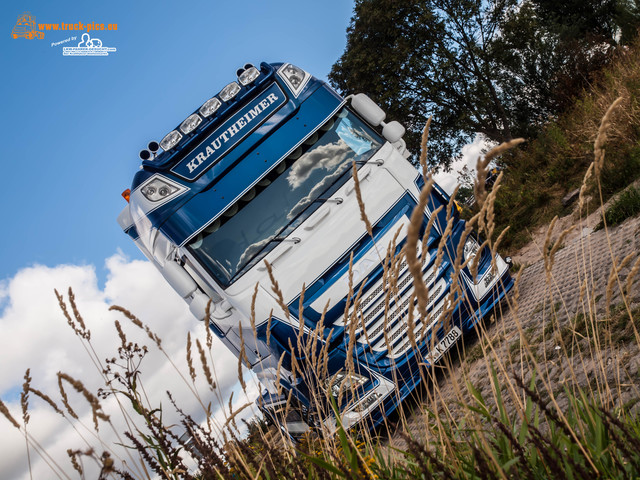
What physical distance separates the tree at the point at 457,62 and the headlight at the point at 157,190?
1371 cm

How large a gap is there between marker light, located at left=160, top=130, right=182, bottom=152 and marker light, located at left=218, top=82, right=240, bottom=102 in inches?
25.2

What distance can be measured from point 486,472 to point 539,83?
21403 millimetres

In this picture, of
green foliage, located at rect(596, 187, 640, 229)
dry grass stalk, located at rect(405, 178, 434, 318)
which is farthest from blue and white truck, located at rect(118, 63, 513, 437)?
dry grass stalk, located at rect(405, 178, 434, 318)

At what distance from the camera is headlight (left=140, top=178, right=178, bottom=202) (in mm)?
4902

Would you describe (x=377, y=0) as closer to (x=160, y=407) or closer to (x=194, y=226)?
(x=194, y=226)

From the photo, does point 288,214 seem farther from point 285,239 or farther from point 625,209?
point 625,209

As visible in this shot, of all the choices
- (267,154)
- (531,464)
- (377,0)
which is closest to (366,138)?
(267,154)

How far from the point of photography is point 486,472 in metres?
1.16

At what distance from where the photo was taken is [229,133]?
199 inches

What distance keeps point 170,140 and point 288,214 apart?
5.00 ft

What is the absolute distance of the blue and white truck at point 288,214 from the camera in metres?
4.45

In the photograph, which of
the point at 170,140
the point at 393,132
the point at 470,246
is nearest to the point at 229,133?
the point at 170,140

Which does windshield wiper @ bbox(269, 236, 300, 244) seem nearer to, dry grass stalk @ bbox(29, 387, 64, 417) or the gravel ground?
the gravel ground

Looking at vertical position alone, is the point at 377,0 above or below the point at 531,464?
above
